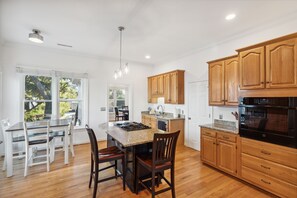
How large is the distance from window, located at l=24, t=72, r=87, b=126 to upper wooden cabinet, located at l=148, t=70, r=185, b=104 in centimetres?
248

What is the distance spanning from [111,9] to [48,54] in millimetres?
3014

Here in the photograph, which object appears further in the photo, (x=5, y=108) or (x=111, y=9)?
(x=5, y=108)

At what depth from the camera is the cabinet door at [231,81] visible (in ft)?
9.73

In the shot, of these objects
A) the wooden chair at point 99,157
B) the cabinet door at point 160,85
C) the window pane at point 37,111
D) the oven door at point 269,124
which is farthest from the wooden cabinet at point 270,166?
the window pane at point 37,111

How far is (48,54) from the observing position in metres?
4.30

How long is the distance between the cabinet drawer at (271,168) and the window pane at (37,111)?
500 centimetres

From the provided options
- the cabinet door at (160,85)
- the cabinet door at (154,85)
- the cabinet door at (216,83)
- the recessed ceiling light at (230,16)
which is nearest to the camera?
the recessed ceiling light at (230,16)

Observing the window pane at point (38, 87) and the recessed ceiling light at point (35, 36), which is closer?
the recessed ceiling light at point (35, 36)

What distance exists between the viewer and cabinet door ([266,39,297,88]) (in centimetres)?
208

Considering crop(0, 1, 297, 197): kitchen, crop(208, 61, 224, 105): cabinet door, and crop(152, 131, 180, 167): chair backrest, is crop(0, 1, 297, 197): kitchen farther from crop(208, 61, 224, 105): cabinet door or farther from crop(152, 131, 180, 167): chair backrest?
crop(152, 131, 180, 167): chair backrest

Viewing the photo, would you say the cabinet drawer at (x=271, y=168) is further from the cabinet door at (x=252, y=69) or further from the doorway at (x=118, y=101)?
the doorway at (x=118, y=101)

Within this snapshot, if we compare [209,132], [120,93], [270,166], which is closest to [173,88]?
[209,132]

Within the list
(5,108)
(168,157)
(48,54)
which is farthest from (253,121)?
(5,108)

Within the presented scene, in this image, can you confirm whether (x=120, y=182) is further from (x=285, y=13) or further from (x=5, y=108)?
(x=285, y=13)
